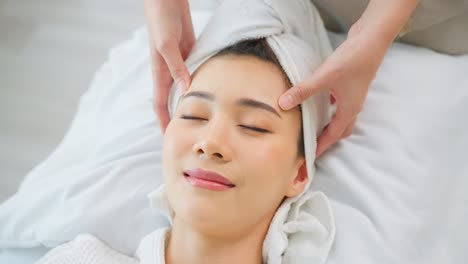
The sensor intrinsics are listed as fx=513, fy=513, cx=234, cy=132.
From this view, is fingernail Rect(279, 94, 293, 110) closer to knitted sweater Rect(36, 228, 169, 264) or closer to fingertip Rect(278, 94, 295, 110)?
fingertip Rect(278, 94, 295, 110)

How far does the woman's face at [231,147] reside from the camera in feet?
2.84

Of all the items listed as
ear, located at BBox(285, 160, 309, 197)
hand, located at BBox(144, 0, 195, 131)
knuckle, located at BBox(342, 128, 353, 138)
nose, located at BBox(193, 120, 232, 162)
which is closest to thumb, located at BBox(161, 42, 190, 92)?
hand, located at BBox(144, 0, 195, 131)

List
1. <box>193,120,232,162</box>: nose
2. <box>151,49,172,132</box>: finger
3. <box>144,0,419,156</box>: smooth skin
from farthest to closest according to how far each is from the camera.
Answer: <box>151,49,172,132</box>: finger < <box>144,0,419,156</box>: smooth skin < <box>193,120,232,162</box>: nose

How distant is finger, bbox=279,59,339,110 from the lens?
0.92 m

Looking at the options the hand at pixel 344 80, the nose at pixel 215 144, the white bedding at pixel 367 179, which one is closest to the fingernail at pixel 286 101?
the hand at pixel 344 80

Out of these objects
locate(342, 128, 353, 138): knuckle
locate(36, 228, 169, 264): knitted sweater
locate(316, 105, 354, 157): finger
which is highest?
locate(316, 105, 354, 157): finger

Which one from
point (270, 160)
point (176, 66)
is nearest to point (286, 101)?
point (270, 160)

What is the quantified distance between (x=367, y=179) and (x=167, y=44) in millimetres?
502

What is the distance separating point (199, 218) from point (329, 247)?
0.91ft

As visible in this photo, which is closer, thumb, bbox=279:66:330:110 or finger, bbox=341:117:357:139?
thumb, bbox=279:66:330:110

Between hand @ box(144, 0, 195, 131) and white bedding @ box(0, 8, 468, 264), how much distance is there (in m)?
0.13

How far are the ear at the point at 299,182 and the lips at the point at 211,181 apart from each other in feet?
0.61

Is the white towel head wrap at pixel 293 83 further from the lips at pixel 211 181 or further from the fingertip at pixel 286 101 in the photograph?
the lips at pixel 211 181

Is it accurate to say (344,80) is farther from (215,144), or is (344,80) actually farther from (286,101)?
(215,144)
